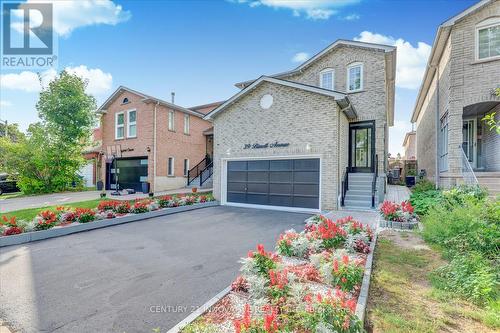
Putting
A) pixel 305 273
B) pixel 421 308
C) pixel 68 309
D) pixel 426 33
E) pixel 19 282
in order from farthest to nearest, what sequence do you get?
pixel 426 33 < pixel 19 282 < pixel 305 273 < pixel 68 309 < pixel 421 308

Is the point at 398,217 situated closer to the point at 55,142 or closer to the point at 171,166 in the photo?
the point at 171,166

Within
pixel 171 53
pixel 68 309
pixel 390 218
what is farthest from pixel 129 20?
pixel 390 218

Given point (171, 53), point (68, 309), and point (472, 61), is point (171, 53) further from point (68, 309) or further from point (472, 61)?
point (472, 61)

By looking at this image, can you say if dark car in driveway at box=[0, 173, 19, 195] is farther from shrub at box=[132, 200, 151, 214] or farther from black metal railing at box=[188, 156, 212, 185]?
shrub at box=[132, 200, 151, 214]

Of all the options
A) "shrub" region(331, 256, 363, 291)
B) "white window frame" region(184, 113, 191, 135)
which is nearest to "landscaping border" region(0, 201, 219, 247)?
"shrub" region(331, 256, 363, 291)

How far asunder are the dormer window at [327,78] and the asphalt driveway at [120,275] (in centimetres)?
996

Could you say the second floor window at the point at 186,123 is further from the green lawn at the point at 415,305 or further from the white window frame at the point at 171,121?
the green lawn at the point at 415,305

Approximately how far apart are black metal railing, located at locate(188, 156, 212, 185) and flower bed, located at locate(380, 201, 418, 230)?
1551 centimetres

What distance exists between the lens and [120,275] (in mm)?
4703

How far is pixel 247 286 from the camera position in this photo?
3.74 metres

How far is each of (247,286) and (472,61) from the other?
42.1ft

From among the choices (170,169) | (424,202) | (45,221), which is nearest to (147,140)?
(170,169)

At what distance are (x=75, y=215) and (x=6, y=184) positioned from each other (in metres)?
18.5

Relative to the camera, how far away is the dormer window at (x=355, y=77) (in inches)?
556
